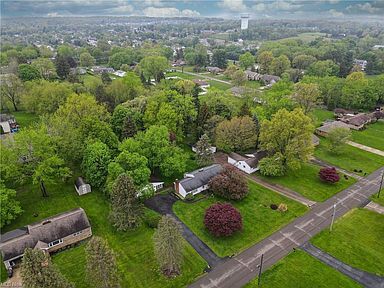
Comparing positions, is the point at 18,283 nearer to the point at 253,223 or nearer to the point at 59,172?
the point at 59,172

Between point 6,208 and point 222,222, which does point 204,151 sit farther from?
point 6,208

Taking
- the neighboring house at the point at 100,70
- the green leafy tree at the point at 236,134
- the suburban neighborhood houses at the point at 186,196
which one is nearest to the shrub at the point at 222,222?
the suburban neighborhood houses at the point at 186,196

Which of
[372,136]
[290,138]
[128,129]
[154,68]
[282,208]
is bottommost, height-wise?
[372,136]

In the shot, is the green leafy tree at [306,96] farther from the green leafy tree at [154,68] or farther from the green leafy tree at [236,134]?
the green leafy tree at [154,68]

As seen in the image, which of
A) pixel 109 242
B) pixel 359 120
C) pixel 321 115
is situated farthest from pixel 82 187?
→ pixel 359 120

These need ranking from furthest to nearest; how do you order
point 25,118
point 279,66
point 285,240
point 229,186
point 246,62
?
1. point 246,62
2. point 279,66
3. point 25,118
4. point 229,186
5. point 285,240

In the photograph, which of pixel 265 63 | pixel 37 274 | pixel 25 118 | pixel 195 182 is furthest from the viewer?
pixel 265 63

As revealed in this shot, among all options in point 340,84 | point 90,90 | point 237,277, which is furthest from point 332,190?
point 90,90
